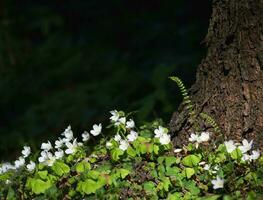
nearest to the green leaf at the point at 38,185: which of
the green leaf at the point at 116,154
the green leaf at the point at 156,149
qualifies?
the green leaf at the point at 116,154

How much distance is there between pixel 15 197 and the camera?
370 cm

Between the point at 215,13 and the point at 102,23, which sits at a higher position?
the point at 102,23

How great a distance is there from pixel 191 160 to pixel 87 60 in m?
6.18

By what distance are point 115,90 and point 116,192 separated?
447 centimetres

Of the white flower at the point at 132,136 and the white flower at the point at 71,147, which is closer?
the white flower at the point at 132,136

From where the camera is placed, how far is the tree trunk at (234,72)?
138 inches

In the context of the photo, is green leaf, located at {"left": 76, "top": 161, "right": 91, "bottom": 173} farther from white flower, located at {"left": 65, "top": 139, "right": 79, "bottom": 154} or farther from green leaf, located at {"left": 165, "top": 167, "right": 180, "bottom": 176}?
green leaf, located at {"left": 165, "top": 167, "right": 180, "bottom": 176}

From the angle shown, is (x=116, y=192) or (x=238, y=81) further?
(x=238, y=81)

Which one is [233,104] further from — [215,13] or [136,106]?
[136,106]

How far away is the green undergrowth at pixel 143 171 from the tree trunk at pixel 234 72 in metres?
0.13

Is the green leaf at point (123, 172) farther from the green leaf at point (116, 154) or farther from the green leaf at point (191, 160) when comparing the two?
the green leaf at point (191, 160)

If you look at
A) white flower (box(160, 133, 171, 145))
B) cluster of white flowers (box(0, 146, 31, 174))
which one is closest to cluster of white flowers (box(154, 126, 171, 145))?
white flower (box(160, 133, 171, 145))

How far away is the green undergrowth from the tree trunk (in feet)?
0.42

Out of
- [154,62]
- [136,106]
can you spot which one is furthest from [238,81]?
[154,62]
